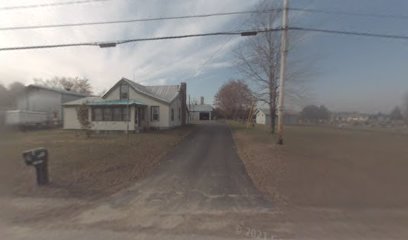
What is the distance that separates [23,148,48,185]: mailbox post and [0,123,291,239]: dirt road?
1.23m

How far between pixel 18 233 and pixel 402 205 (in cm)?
840

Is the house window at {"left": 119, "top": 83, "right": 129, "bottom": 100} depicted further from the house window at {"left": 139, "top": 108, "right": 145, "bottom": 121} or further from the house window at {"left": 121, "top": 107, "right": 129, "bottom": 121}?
the house window at {"left": 121, "top": 107, "right": 129, "bottom": 121}

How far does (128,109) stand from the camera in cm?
2469

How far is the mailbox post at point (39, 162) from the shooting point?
754cm

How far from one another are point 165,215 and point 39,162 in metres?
4.57

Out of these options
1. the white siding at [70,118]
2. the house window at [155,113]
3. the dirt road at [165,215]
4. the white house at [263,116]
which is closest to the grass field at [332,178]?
the dirt road at [165,215]

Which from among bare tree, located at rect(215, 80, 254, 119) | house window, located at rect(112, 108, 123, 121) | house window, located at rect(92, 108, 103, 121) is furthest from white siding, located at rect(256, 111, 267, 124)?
house window, located at rect(92, 108, 103, 121)

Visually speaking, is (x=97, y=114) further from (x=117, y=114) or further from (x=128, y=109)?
(x=128, y=109)

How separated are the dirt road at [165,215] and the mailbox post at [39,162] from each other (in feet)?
4.03

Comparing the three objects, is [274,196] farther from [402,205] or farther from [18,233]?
[18,233]

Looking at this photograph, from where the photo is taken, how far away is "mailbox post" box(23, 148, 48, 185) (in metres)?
7.54

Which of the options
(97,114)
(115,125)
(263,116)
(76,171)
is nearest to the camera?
(76,171)

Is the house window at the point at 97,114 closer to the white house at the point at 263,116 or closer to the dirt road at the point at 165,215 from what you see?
the dirt road at the point at 165,215

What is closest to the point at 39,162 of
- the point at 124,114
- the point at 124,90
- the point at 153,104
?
the point at 124,114
